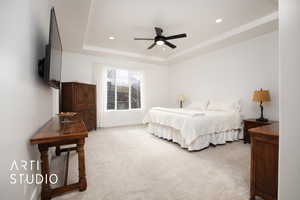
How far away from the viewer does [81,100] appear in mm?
4199

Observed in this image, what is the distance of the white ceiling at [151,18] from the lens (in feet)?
8.05

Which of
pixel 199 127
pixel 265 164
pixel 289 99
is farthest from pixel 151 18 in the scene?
pixel 265 164

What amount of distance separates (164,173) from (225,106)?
289 centimetres

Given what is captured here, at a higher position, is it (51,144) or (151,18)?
(151,18)

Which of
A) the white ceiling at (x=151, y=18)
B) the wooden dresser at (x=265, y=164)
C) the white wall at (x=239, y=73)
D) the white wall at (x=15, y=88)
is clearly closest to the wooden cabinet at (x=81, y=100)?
the white ceiling at (x=151, y=18)

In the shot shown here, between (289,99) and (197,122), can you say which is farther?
(197,122)

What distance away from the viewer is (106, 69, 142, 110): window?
5.31 m

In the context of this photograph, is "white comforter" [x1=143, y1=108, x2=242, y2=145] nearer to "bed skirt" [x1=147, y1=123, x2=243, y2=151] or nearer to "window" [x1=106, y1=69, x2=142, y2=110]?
"bed skirt" [x1=147, y1=123, x2=243, y2=151]

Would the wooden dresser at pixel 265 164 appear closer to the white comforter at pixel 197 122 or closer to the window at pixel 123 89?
the white comforter at pixel 197 122

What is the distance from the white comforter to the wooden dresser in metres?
1.31

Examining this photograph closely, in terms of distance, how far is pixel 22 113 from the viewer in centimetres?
111

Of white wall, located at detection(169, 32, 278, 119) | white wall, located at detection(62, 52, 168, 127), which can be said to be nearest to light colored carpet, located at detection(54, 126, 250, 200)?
white wall, located at detection(169, 32, 278, 119)

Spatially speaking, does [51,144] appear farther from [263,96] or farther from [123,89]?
[123,89]

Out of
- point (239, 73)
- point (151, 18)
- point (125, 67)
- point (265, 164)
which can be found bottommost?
point (265, 164)
